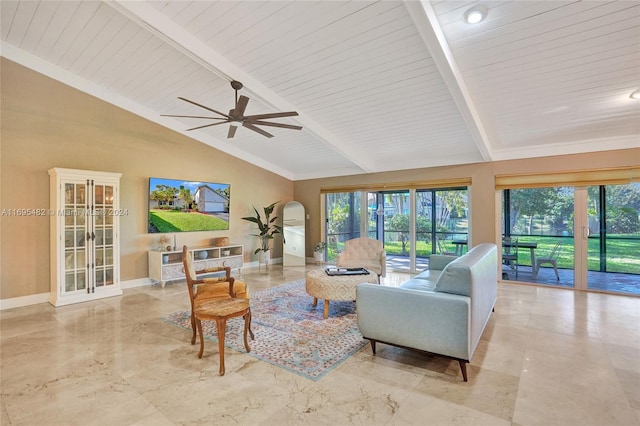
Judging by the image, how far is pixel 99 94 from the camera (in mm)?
4996

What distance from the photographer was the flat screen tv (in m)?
5.70

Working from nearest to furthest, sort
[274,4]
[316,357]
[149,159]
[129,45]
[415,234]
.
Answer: [316,357], [274,4], [129,45], [149,159], [415,234]

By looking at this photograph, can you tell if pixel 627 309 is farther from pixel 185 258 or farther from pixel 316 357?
pixel 185 258

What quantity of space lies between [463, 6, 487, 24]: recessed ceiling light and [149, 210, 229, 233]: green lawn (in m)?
5.63

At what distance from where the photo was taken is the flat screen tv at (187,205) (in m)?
5.70

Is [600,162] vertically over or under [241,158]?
under

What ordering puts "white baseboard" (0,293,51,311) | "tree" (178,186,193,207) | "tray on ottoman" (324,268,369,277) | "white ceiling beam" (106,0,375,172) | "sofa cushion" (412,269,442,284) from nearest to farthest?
"white ceiling beam" (106,0,375,172) < "sofa cushion" (412,269,442,284) < "tray on ottoman" (324,268,369,277) < "white baseboard" (0,293,51,311) < "tree" (178,186,193,207)

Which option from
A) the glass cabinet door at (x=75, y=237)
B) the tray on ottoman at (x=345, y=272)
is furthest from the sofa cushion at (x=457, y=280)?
the glass cabinet door at (x=75, y=237)

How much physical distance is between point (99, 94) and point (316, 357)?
543 centimetres

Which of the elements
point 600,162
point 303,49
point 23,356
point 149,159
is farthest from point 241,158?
point 600,162

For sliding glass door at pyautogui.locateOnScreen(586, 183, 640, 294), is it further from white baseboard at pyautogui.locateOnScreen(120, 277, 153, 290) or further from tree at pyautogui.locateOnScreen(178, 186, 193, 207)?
white baseboard at pyautogui.locateOnScreen(120, 277, 153, 290)

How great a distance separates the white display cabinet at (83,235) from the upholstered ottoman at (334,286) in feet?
11.3

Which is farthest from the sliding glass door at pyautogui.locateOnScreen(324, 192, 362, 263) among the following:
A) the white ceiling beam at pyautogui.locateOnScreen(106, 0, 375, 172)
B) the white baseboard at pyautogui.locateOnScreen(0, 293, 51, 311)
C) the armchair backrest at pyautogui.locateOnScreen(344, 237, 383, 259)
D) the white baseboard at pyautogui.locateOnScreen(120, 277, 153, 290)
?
the white baseboard at pyautogui.locateOnScreen(0, 293, 51, 311)

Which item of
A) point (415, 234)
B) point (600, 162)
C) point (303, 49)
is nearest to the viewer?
point (303, 49)
